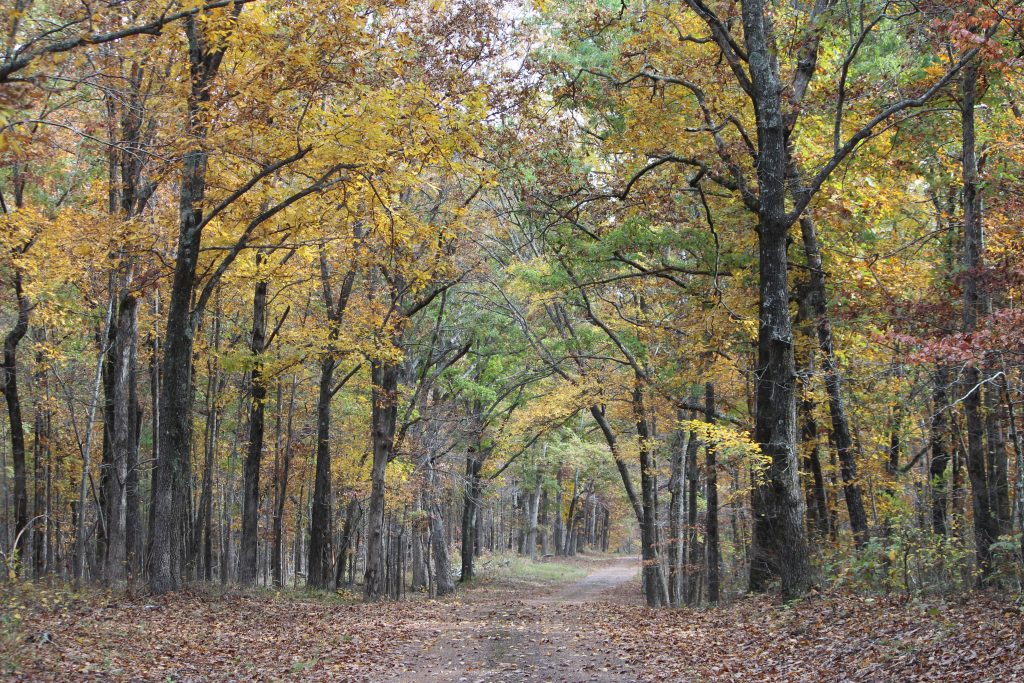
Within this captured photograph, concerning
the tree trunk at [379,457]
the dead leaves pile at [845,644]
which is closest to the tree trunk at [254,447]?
the tree trunk at [379,457]

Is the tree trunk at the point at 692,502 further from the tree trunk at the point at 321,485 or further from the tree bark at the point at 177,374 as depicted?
the tree bark at the point at 177,374

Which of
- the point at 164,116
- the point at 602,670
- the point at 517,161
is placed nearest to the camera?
the point at 602,670

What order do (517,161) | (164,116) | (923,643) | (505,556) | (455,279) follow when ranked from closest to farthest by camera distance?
(923,643)
(164,116)
(517,161)
(455,279)
(505,556)

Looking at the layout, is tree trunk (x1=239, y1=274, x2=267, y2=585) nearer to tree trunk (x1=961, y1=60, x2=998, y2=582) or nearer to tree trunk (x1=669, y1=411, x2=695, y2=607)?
tree trunk (x1=669, y1=411, x2=695, y2=607)

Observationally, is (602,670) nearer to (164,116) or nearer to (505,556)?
(164,116)

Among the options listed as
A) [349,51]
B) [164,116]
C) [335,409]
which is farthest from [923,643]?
[335,409]

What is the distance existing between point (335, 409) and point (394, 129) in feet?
72.8

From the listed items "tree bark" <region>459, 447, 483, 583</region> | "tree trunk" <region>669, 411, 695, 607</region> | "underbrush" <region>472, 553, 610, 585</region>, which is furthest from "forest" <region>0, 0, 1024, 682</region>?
"underbrush" <region>472, 553, 610, 585</region>

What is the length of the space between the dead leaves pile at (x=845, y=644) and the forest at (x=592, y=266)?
2.5 inches

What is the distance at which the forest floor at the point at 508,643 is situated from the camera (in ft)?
23.8

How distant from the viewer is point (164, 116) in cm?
1370

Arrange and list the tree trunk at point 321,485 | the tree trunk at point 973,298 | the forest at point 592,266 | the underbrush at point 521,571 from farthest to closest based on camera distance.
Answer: the underbrush at point 521,571, the tree trunk at point 321,485, the tree trunk at point 973,298, the forest at point 592,266

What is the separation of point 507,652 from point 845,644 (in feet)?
15.1

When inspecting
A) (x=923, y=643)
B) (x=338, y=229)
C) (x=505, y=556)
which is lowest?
(x=505, y=556)
